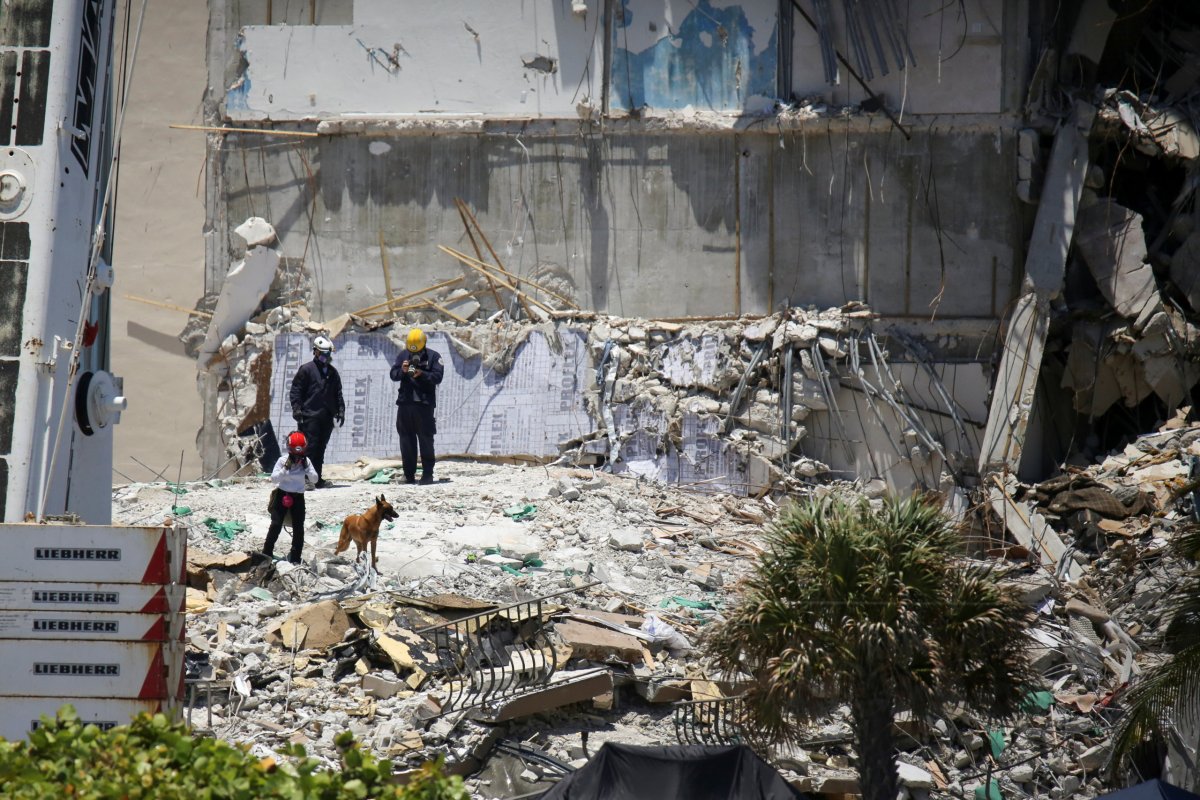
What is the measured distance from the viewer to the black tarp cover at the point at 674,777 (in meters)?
8.91

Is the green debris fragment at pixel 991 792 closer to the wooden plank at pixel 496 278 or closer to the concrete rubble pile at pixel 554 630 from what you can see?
the concrete rubble pile at pixel 554 630

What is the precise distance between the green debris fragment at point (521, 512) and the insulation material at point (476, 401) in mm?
3162

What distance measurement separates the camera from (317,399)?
48.1 ft

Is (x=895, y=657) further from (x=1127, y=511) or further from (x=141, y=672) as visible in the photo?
(x=1127, y=511)

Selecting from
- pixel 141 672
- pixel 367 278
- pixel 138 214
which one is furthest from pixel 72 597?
pixel 138 214

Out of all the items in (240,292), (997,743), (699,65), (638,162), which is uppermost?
(699,65)

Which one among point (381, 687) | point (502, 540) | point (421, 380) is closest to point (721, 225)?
point (421, 380)

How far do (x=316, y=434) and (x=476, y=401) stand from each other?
3.24m

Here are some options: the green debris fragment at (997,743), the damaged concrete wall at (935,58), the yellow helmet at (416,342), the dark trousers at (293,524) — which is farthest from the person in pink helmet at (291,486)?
the damaged concrete wall at (935,58)

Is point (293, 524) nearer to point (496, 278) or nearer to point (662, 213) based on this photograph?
point (496, 278)

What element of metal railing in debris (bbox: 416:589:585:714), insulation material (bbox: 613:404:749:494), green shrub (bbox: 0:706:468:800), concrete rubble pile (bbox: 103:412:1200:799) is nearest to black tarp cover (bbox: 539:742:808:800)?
concrete rubble pile (bbox: 103:412:1200:799)

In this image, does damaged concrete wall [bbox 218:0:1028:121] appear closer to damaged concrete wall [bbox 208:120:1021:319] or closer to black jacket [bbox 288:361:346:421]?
damaged concrete wall [bbox 208:120:1021:319]

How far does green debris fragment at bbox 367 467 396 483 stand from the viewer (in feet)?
51.6

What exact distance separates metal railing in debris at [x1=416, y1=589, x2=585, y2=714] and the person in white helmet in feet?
15.1
